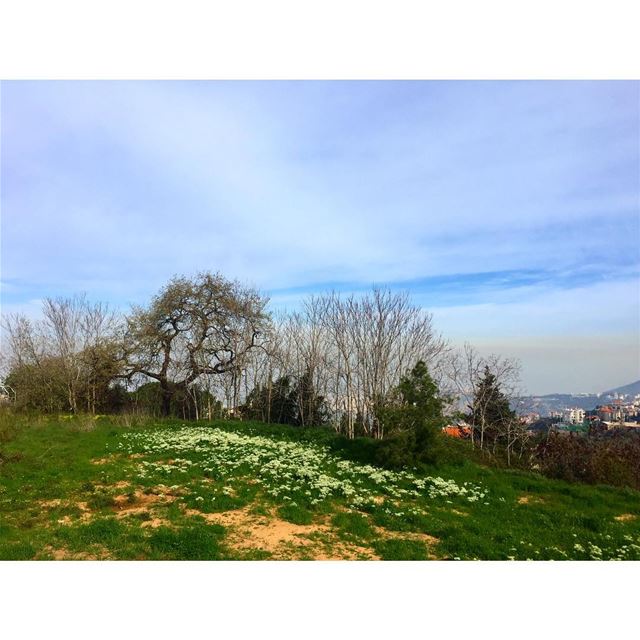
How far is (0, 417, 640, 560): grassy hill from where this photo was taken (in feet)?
13.4

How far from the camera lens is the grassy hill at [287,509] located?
4074 millimetres

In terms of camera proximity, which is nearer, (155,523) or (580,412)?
(155,523)

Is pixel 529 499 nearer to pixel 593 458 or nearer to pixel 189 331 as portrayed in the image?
pixel 593 458

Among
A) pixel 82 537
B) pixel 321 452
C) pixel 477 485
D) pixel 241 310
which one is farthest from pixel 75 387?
pixel 477 485

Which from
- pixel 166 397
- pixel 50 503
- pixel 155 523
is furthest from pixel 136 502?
pixel 166 397

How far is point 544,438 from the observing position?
873 cm

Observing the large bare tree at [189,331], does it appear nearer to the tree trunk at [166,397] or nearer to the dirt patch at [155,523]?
the tree trunk at [166,397]

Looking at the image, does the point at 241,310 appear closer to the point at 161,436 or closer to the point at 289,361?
the point at 289,361

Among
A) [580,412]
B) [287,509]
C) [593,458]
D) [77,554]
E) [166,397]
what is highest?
[580,412]

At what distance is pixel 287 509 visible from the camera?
16.3 ft

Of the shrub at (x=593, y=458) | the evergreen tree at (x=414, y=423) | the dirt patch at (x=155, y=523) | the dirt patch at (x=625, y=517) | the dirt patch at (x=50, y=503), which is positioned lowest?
the dirt patch at (x=625, y=517)

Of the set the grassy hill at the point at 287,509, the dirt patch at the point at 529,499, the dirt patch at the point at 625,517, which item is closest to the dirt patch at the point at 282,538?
the grassy hill at the point at 287,509

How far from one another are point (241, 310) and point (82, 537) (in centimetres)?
1122

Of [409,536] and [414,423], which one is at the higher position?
[414,423]
